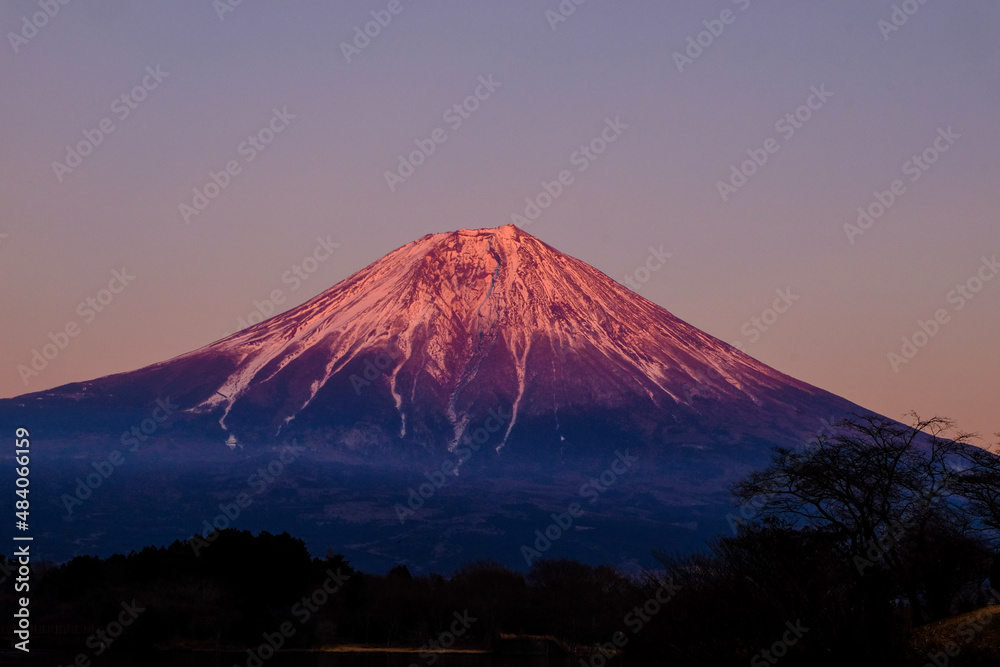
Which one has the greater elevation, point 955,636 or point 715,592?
point 955,636

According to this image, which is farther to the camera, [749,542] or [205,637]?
[205,637]

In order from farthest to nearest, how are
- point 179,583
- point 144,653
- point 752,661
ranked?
point 179,583 → point 144,653 → point 752,661

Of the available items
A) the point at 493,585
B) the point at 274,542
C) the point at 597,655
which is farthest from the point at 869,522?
the point at 493,585

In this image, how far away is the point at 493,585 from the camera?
88562 millimetres

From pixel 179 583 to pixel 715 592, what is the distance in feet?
170

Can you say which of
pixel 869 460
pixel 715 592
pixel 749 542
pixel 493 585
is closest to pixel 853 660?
pixel 715 592

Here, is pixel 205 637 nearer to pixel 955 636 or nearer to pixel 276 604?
pixel 276 604

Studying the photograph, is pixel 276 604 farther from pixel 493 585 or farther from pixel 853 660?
pixel 853 660

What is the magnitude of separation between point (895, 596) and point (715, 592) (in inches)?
145

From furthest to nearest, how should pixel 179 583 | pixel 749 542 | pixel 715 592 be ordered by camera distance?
1. pixel 179 583
2. pixel 749 542
3. pixel 715 592

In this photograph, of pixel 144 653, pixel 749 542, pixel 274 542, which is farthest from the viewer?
pixel 274 542

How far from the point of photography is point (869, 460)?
2862 centimetres

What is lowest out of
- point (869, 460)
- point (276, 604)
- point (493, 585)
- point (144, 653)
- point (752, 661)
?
point (144, 653)

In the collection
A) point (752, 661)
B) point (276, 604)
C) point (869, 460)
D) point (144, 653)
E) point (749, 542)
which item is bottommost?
point (144, 653)
